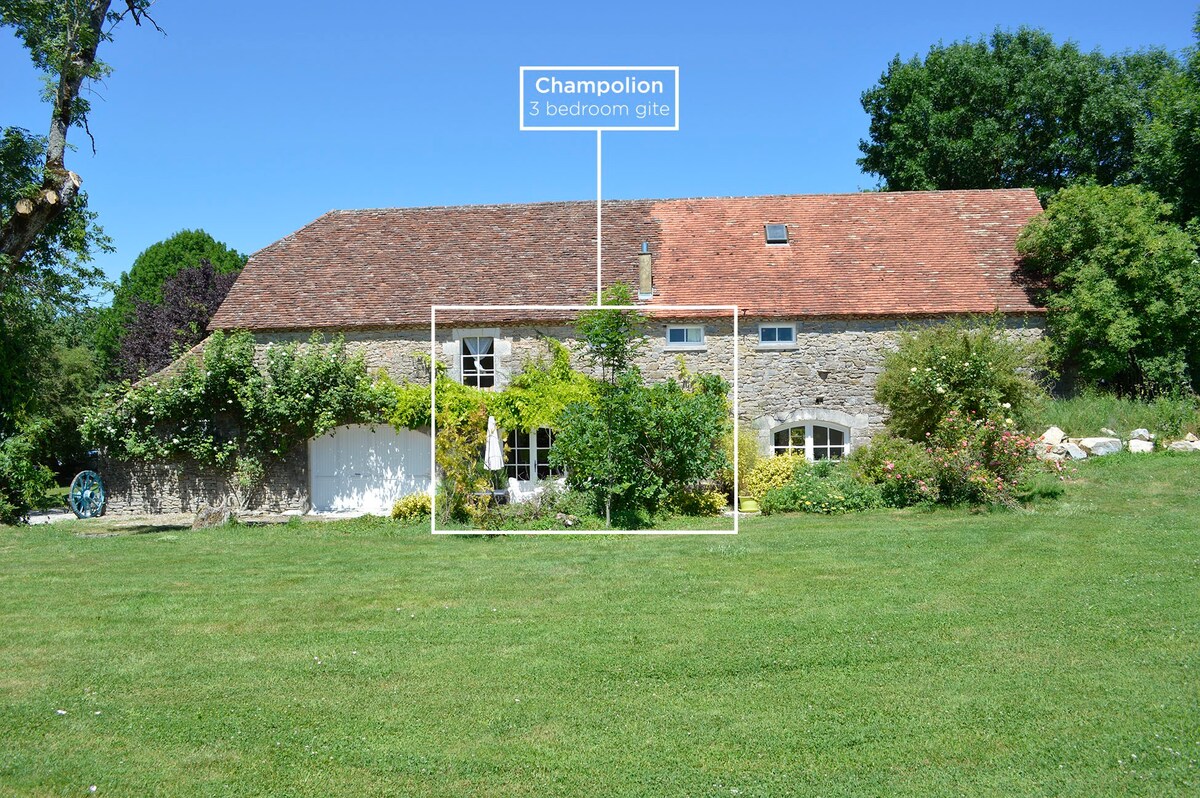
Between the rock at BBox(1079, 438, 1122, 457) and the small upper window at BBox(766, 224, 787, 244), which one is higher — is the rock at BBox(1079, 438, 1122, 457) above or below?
below

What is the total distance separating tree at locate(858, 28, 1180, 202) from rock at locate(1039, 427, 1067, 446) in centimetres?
1154

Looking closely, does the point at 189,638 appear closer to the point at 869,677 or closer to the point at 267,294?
the point at 869,677

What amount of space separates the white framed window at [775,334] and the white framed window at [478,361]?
5.38 m

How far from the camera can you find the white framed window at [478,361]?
1883 cm

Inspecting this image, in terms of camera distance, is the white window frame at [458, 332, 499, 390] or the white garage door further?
the white window frame at [458, 332, 499, 390]

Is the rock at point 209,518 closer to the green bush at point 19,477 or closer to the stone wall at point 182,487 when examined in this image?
the stone wall at point 182,487

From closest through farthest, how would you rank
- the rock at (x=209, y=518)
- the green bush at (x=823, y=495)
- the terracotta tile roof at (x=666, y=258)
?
the green bush at (x=823, y=495) → the rock at (x=209, y=518) → the terracotta tile roof at (x=666, y=258)

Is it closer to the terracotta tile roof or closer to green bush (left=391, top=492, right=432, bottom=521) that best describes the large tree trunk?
the terracotta tile roof

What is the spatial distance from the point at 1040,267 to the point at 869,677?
15.2m

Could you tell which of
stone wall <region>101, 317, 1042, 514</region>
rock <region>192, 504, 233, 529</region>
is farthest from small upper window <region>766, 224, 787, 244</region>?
rock <region>192, 504, 233, 529</region>

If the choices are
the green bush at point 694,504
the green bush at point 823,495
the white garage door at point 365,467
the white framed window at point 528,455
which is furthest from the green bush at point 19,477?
the green bush at point 823,495

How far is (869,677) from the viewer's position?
694cm

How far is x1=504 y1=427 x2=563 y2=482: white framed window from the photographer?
18.2m

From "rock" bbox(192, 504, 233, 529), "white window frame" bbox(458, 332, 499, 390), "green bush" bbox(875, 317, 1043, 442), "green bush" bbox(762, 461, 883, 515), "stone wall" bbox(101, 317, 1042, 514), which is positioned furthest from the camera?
"white window frame" bbox(458, 332, 499, 390)
